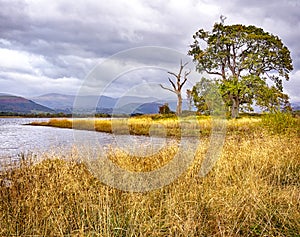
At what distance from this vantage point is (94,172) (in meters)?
5.81

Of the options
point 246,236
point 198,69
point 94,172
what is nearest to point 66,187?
point 94,172

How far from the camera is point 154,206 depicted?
411 cm

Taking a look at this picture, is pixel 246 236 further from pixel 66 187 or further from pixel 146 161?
pixel 146 161

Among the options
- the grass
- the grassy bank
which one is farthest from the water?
the grassy bank

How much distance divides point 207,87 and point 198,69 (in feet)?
8.67

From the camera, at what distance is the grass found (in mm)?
3256

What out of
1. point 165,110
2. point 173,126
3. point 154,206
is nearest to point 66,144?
point 154,206

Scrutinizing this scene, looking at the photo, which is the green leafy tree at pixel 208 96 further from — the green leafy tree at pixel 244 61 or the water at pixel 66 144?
the water at pixel 66 144

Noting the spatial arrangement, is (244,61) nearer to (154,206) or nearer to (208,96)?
(208,96)

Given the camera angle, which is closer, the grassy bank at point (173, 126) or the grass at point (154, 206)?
the grass at point (154, 206)

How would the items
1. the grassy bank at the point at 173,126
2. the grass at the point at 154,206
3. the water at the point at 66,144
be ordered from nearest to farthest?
the grass at the point at 154,206
the water at the point at 66,144
the grassy bank at the point at 173,126

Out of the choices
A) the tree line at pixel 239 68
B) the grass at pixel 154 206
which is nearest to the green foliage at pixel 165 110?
the tree line at pixel 239 68

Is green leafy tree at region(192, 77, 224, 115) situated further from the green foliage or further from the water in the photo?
the water

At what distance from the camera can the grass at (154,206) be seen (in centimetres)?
326
